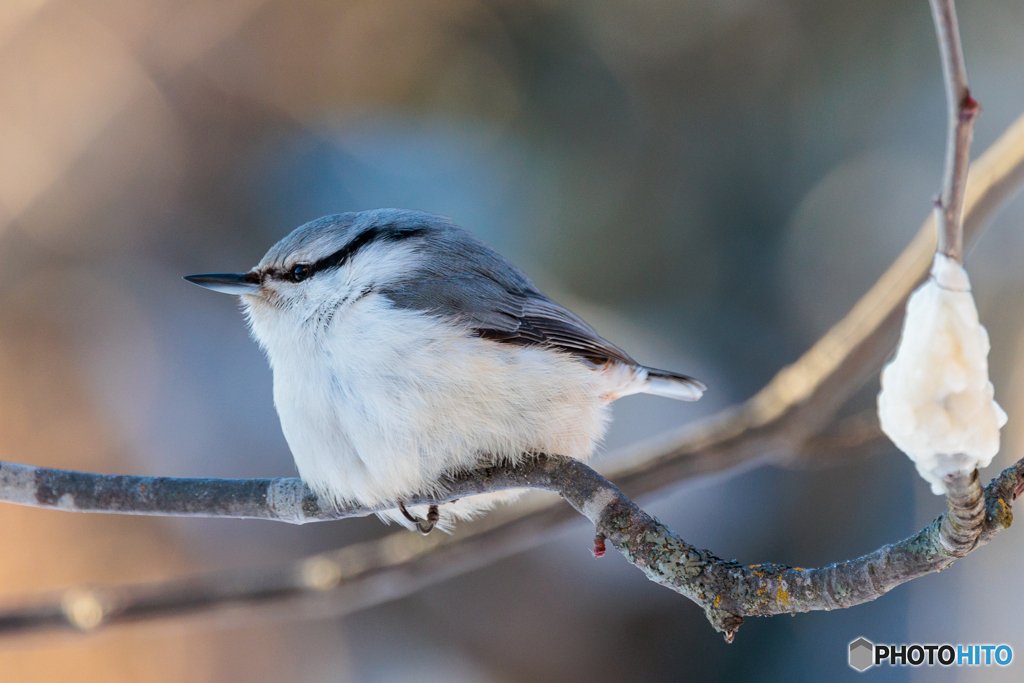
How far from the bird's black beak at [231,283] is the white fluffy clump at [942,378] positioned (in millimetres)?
802

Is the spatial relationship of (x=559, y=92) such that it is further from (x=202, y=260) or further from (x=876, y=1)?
(x=202, y=260)

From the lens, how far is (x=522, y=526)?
1.20 meters

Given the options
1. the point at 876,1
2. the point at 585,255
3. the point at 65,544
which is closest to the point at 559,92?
the point at 585,255

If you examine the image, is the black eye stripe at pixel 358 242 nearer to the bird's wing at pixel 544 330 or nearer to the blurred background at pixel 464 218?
the bird's wing at pixel 544 330

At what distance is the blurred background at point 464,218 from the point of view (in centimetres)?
170

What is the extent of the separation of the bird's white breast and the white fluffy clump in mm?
526

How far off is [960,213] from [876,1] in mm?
1796

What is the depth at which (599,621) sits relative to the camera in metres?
1.67

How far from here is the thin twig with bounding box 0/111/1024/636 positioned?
1096mm

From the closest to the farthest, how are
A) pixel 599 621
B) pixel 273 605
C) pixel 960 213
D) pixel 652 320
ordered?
1. pixel 960 213
2. pixel 273 605
3. pixel 599 621
4. pixel 652 320

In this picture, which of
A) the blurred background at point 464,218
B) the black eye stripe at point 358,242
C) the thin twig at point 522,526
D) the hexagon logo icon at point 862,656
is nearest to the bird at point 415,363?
the black eye stripe at point 358,242

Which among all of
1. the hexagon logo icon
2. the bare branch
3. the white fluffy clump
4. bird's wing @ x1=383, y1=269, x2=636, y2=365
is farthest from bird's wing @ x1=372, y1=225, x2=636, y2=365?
the white fluffy clump

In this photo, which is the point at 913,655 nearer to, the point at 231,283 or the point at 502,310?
the point at 502,310

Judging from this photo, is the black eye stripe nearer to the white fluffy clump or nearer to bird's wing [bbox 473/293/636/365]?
bird's wing [bbox 473/293/636/365]
